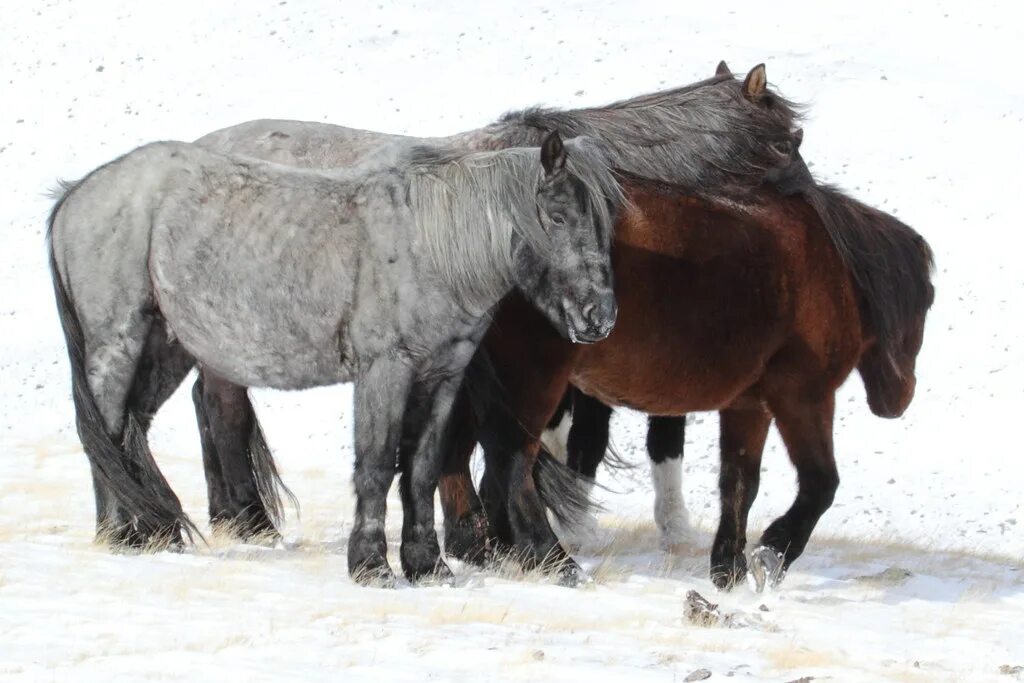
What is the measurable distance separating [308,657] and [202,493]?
667cm

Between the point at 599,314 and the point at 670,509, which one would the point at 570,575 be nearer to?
the point at 599,314

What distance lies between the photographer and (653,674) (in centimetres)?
531

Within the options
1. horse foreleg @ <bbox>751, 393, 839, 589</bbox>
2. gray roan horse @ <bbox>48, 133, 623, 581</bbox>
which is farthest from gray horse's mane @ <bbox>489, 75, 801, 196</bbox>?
horse foreleg @ <bbox>751, 393, 839, 589</bbox>

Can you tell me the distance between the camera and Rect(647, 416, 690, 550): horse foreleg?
959cm

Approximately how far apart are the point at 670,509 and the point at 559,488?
1757 mm

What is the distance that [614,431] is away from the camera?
50.1ft

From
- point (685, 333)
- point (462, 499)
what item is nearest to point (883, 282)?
point (685, 333)

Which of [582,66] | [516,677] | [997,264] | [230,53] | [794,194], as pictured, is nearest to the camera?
[516,677]

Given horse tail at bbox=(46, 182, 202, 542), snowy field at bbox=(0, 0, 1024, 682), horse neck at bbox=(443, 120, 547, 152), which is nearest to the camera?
snowy field at bbox=(0, 0, 1024, 682)

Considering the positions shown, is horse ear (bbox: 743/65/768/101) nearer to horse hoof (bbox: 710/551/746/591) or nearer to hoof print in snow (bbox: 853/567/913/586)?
horse hoof (bbox: 710/551/746/591)

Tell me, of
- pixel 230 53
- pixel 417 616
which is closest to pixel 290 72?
pixel 230 53

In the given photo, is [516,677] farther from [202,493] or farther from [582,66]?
[582,66]

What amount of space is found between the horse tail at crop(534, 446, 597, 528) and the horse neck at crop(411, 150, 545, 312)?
1420mm

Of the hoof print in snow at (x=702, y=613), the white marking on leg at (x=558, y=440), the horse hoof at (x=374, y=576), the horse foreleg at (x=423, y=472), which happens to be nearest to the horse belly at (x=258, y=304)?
the horse foreleg at (x=423, y=472)
